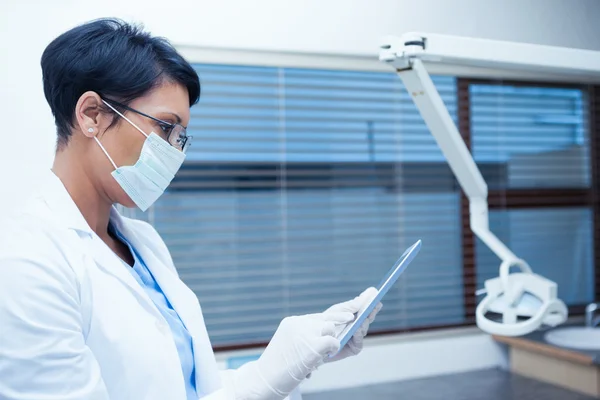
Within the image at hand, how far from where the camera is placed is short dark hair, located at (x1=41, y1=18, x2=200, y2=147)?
3.29 feet

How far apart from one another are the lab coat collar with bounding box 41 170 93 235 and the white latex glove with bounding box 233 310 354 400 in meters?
0.36

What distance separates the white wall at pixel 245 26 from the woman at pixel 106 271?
0.97m

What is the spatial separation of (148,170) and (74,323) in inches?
12.8

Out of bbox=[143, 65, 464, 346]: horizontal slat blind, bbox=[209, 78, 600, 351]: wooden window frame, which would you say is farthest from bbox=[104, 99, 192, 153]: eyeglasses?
bbox=[209, 78, 600, 351]: wooden window frame

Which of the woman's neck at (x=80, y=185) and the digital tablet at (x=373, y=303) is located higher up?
the woman's neck at (x=80, y=185)

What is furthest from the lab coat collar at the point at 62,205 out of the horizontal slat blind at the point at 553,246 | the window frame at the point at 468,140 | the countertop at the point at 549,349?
the horizontal slat blind at the point at 553,246

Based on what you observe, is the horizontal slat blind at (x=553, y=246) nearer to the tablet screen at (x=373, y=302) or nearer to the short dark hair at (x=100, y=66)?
the tablet screen at (x=373, y=302)

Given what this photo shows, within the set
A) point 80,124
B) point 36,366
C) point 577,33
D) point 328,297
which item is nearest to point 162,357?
point 36,366

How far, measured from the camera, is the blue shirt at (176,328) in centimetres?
112

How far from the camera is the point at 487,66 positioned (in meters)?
1.48

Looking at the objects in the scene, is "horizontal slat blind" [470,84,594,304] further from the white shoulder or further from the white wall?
the white shoulder

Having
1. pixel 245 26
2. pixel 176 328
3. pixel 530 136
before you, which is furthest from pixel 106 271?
pixel 530 136

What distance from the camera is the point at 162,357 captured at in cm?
98

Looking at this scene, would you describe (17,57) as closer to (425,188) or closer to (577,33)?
(425,188)
